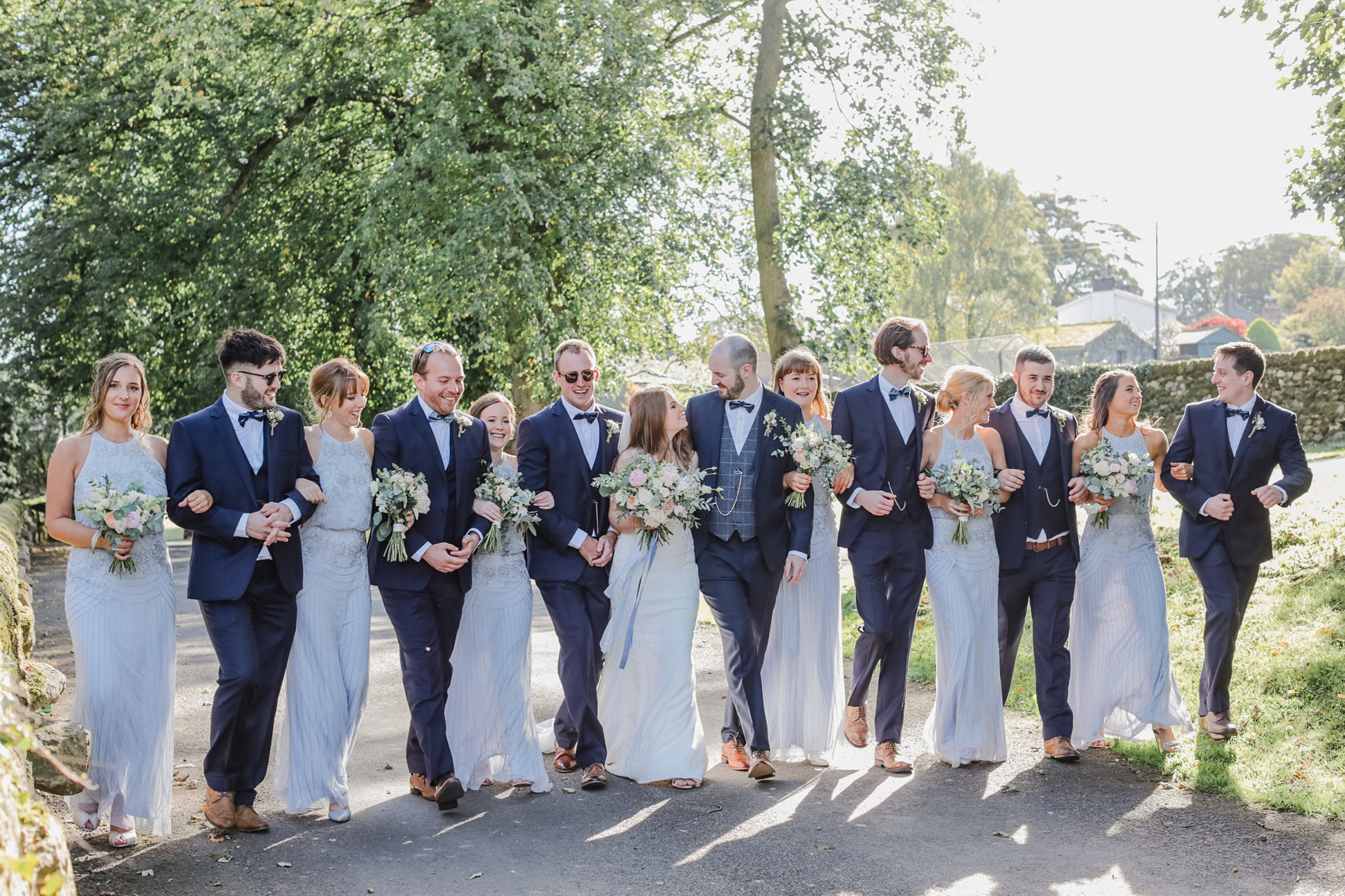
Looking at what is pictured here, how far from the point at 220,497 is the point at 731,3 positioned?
12.8m

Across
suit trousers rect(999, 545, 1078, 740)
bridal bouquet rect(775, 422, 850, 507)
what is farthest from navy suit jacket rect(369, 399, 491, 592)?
suit trousers rect(999, 545, 1078, 740)

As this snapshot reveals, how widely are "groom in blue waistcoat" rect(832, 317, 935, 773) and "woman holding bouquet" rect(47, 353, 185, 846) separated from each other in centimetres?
392

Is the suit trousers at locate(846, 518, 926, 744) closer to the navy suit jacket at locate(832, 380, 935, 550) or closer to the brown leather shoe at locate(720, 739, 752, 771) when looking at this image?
the navy suit jacket at locate(832, 380, 935, 550)

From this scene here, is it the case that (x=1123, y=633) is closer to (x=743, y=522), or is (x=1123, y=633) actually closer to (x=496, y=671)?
(x=743, y=522)

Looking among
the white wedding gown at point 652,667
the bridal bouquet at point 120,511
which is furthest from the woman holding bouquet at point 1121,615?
the bridal bouquet at point 120,511

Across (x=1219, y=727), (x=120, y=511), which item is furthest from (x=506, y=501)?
(x=1219, y=727)

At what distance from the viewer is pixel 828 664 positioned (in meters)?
7.84

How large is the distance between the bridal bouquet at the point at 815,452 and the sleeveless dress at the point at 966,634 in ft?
2.42

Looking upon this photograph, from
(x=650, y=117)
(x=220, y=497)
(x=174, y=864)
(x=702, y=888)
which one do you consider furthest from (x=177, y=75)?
(x=702, y=888)

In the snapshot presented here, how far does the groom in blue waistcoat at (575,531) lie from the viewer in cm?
733

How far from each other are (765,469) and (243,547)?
3105mm

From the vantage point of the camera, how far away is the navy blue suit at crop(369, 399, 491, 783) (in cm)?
687

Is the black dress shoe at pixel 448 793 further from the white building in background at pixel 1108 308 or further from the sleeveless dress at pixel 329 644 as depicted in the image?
the white building in background at pixel 1108 308

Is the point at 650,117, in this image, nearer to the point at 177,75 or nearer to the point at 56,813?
the point at 177,75
